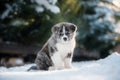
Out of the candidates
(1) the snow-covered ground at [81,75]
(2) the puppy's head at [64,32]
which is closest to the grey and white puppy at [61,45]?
(2) the puppy's head at [64,32]

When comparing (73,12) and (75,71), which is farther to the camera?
(73,12)

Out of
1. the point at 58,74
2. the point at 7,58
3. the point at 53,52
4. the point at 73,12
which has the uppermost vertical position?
the point at 73,12

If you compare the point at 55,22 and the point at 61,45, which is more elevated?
the point at 55,22

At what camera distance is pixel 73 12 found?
47.8 feet

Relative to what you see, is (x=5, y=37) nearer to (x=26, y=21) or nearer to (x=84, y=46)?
(x=26, y=21)

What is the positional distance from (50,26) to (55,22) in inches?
10.0

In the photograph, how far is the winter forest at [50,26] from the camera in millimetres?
13758

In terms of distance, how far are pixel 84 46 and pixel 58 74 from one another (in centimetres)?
916

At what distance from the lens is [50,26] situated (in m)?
13.7

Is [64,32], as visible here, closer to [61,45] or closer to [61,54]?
[61,45]

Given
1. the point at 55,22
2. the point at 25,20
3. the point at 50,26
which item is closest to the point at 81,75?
the point at 55,22

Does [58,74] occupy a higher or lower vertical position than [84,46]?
lower

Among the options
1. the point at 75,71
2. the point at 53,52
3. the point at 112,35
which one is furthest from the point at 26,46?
the point at 75,71

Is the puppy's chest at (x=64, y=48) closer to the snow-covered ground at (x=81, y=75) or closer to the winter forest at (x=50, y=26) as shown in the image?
the snow-covered ground at (x=81, y=75)
